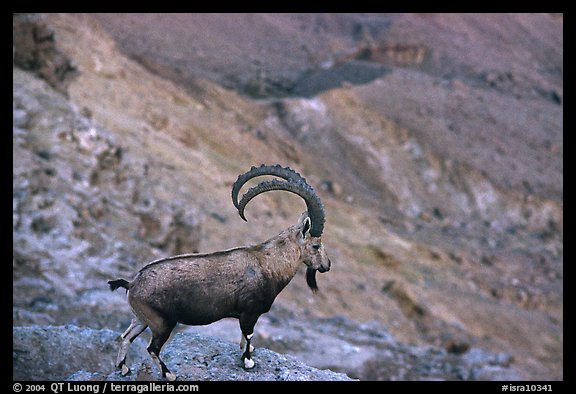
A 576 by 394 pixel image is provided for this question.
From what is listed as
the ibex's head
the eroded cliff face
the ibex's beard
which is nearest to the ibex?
the ibex's head

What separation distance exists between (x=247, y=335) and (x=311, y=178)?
29295 mm

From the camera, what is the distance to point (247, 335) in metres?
7.13

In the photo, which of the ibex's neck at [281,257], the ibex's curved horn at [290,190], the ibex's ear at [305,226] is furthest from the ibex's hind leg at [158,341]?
the ibex's ear at [305,226]

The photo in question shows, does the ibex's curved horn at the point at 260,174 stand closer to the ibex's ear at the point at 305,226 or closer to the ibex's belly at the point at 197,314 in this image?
the ibex's ear at the point at 305,226

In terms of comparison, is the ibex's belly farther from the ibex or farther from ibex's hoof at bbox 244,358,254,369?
ibex's hoof at bbox 244,358,254,369

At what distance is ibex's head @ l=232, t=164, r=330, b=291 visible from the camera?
6.76 meters

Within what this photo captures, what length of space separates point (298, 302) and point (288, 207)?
9252 millimetres

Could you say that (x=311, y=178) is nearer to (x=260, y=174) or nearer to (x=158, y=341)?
(x=260, y=174)

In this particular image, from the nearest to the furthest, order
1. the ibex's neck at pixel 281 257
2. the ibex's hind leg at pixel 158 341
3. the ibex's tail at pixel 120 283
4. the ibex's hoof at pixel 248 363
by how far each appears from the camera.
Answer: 1. the ibex's hind leg at pixel 158 341
2. the ibex's tail at pixel 120 283
3. the ibex's neck at pixel 281 257
4. the ibex's hoof at pixel 248 363

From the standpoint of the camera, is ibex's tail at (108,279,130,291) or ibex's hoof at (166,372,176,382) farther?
ibex's tail at (108,279,130,291)

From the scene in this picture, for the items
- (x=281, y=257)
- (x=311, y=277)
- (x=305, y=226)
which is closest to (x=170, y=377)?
(x=281, y=257)

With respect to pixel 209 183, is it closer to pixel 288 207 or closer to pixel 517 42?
pixel 288 207

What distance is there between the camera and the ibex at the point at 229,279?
6633mm
